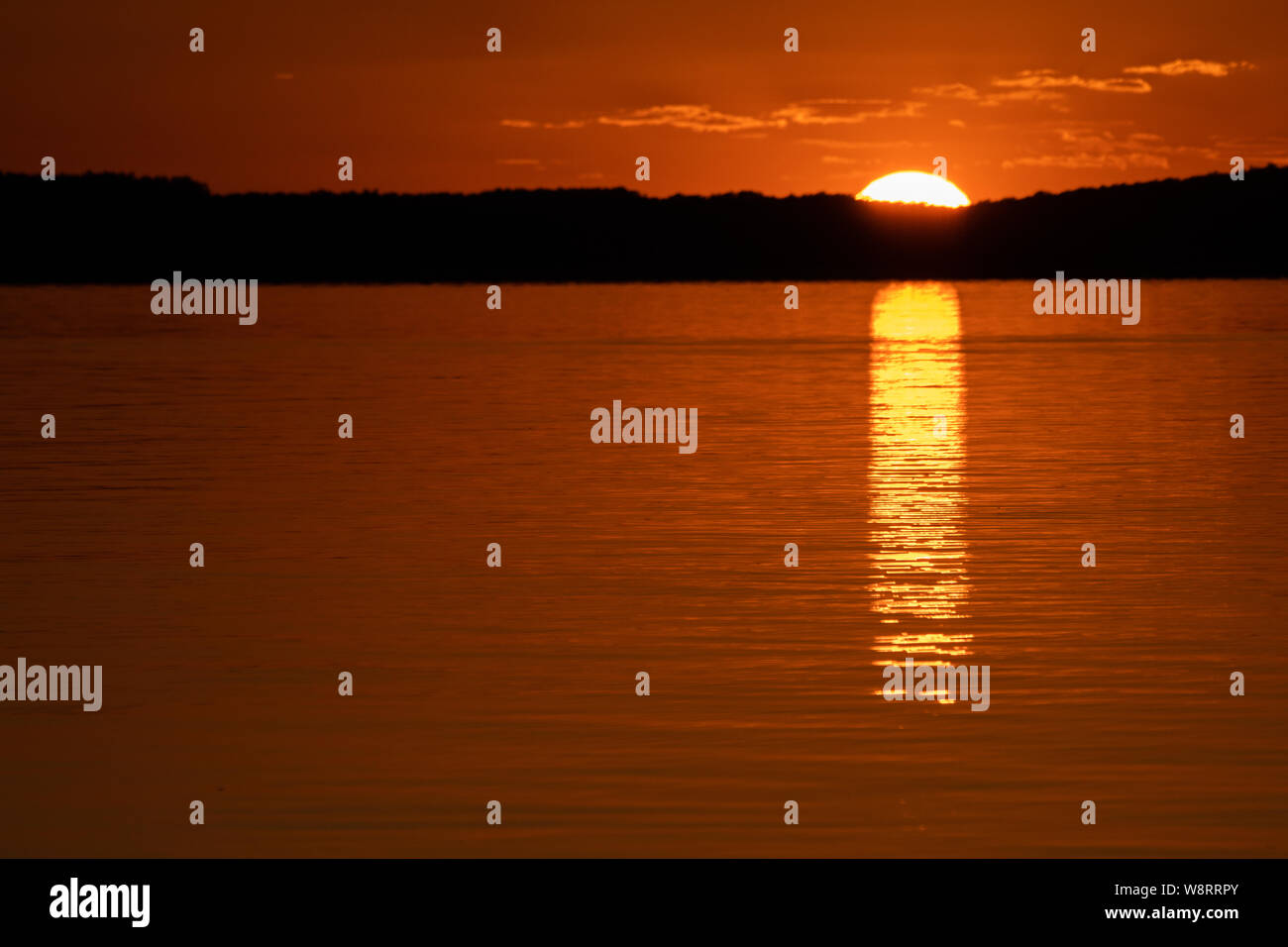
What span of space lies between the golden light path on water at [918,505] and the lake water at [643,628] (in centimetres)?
8

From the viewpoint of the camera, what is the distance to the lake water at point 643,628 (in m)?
10.6

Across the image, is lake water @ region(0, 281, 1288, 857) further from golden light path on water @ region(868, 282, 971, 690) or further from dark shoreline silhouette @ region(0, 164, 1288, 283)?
dark shoreline silhouette @ region(0, 164, 1288, 283)

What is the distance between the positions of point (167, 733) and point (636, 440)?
1764cm

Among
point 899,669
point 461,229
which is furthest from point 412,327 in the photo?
point 461,229

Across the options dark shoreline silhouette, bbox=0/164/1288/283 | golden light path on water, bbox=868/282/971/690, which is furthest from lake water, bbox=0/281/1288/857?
dark shoreline silhouette, bbox=0/164/1288/283

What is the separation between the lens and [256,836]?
10164 mm

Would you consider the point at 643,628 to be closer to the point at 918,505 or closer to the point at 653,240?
the point at 918,505

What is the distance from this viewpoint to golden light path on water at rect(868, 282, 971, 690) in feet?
50.8

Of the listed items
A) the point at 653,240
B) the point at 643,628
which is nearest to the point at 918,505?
the point at 643,628

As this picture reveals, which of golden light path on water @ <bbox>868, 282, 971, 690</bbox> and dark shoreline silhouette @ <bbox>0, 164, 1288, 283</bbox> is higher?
dark shoreline silhouette @ <bbox>0, 164, 1288, 283</bbox>

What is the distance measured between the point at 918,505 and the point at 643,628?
7908 mm

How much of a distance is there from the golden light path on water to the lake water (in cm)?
8
